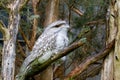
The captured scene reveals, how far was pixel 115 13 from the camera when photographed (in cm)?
181

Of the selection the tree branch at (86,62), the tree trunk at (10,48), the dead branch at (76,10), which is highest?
the dead branch at (76,10)

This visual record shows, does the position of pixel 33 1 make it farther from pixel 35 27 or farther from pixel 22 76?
pixel 22 76

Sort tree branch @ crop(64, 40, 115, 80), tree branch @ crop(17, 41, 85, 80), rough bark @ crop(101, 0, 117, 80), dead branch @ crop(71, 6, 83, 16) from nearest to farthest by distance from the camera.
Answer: tree branch @ crop(17, 41, 85, 80) → tree branch @ crop(64, 40, 115, 80) → rough bark @ crop(101, 0, 117, 80) → dead branch @ crop(71, 6, 83, 16)

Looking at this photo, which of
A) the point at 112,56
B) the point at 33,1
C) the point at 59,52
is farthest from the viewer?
the point at 33,1

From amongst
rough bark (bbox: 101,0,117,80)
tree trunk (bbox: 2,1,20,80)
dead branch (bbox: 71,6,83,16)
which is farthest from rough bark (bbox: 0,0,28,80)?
dead branch (bbox: 71,6,83,16)

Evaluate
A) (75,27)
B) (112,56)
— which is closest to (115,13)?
(112,56)

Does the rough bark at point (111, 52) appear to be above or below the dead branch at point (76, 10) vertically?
below

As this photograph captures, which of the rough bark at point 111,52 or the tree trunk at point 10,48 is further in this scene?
the rough bark at point 111,52

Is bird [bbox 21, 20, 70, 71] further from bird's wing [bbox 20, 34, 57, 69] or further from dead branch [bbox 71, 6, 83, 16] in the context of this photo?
dead branch [bbox 71, 6, 83, 16]

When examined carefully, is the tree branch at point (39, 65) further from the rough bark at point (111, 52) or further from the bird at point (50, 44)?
the rough bark at point (111, 52)

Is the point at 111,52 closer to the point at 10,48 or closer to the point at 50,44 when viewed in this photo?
the point at 50,44

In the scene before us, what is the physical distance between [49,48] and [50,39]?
1.8 inches

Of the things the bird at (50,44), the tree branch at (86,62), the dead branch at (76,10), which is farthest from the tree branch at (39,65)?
the dead branch at (76,10)

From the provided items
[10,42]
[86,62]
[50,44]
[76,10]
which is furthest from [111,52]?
[76,10]
